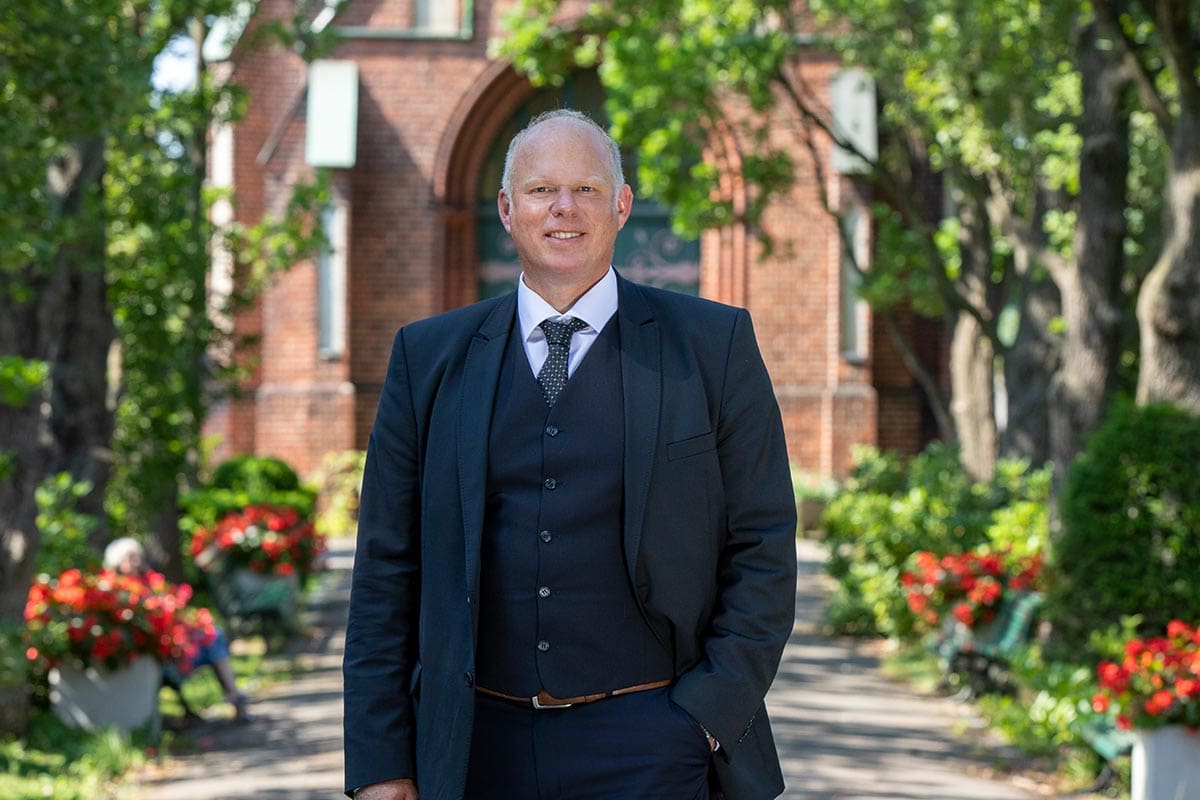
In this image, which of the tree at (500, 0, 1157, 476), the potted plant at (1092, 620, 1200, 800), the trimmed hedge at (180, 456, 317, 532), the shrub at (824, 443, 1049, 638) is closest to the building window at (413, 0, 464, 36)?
the trimmed hedge at (180, 456, 317, 532)

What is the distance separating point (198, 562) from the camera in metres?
15.4

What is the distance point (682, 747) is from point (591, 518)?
434mm

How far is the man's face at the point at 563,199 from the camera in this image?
3.38 metres

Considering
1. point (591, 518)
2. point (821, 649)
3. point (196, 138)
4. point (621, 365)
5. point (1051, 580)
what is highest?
point (196, 138)

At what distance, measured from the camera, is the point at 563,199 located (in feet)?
11.0

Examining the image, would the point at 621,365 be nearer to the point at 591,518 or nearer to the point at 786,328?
the point at 591,518

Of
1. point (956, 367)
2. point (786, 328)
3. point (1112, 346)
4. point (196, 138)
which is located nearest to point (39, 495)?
point (196, 138)

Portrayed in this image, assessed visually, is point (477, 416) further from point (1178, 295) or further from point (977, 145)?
point (977, 145)

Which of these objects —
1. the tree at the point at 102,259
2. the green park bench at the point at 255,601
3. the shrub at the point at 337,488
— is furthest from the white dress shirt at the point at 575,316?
the shrub at the point at 337,488

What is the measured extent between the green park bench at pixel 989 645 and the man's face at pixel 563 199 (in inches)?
316

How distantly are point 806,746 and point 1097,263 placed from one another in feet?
11.5

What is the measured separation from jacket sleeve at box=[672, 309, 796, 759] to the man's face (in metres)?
0.32

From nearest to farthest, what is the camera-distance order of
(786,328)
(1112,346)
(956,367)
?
(1112,346) → (956,367) → (786,328)

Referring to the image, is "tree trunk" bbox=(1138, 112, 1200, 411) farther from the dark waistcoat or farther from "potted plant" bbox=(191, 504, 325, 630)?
"potted plant" bbox=(191, 504, 325, 630)
